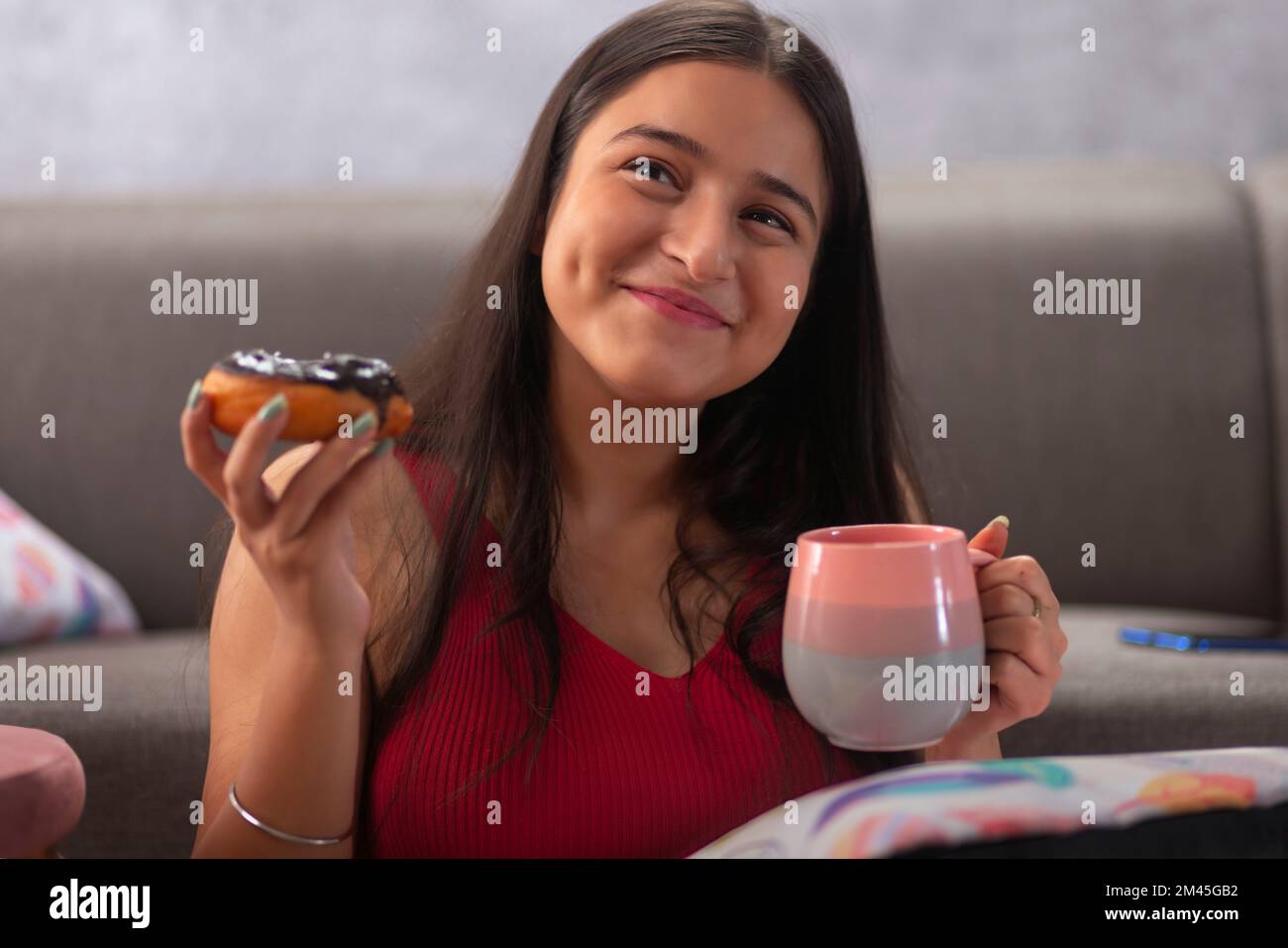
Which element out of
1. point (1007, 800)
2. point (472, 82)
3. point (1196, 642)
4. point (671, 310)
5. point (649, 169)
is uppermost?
point (472, 82)

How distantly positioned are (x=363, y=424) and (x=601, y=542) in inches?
19.3

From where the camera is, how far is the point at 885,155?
2.35 meters

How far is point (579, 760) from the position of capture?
99 cm

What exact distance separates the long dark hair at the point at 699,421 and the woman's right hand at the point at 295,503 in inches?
10.2

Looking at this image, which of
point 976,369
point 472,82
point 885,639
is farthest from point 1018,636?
point 472,82

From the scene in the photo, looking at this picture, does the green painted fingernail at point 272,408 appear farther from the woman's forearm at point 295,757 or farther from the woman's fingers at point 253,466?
the woman's forearm at point 295,757

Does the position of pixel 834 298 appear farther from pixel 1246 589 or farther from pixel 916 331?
pixel 1246 589

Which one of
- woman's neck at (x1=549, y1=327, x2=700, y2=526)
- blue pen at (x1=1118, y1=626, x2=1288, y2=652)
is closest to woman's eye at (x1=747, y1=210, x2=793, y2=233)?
woman's neck at (x1=549, y1=327, x2=700, y2=526)

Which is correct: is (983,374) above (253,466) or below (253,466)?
above

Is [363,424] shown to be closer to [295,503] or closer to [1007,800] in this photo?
[295,503]

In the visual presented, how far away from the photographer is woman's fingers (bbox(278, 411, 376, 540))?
2.28 ft

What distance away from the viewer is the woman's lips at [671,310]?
99 cm

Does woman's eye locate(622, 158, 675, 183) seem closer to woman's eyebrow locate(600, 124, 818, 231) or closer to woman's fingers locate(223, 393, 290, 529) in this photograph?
woman's eyebrow locate(600, 124, 818, 231)

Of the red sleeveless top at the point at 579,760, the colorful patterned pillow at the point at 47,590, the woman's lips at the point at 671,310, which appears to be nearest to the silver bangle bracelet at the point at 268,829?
the red sleeveless top at the point at 579,760
